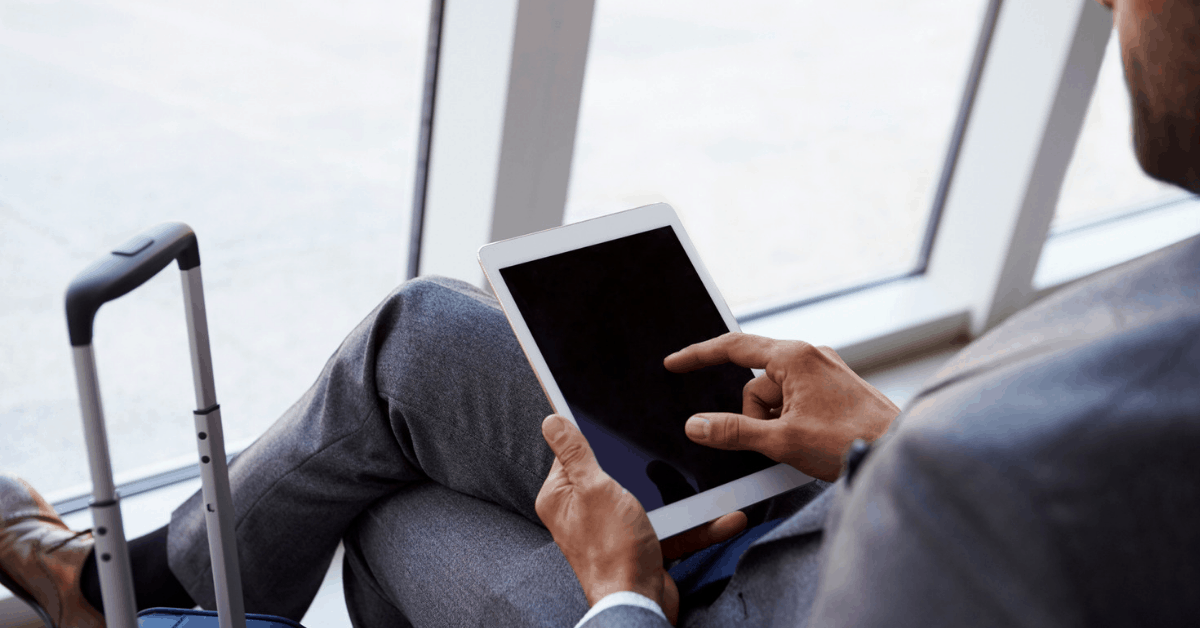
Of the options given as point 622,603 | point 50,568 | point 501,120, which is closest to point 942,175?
point 501,120

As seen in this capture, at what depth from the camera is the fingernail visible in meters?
0.79

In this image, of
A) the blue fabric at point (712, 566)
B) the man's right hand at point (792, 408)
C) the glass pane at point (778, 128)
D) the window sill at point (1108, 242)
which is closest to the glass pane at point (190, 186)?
the glass pane at point (778, 128)

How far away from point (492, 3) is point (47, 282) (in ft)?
2.64

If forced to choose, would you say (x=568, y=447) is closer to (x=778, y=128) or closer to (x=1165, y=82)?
(x=1165, y=82)

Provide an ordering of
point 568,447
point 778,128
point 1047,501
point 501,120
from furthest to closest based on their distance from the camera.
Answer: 1. point 778,128
2. point 501,120
3. point 568,447
4. point 1047,501

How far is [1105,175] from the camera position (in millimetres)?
2660

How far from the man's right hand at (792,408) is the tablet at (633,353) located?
21mm

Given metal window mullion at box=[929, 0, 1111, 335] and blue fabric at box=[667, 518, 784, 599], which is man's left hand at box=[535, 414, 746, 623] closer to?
blue fabric at box=[667, 518, 784, 599]

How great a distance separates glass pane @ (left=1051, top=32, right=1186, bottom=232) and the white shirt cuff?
2.20 metres

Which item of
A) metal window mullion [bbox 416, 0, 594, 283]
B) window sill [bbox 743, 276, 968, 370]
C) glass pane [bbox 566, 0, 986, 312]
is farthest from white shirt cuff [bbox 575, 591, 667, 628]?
window sill [bbox 743, 276, 968, 370]

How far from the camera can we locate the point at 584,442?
0.75 metres

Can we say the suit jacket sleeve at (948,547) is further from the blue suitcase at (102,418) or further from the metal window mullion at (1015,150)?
the metal window mullion at (1015,150)

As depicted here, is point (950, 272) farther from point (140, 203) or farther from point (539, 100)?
point (140, 203)

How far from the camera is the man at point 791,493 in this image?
0.32 meters
